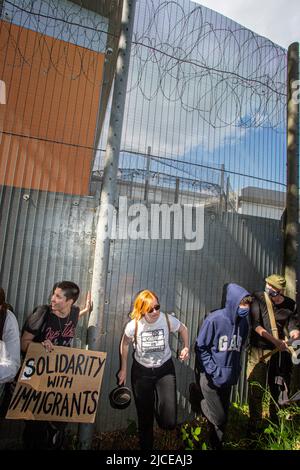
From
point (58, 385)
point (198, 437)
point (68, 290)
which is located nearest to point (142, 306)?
point (68, 290)

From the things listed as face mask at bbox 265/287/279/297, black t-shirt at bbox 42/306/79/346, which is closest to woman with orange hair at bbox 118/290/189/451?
black t-shirt at bbox 42/306/79/346

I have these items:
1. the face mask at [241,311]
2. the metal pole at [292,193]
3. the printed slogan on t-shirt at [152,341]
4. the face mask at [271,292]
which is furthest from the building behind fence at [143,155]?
the face mask at [241,311]

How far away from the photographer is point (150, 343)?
3.12 meters

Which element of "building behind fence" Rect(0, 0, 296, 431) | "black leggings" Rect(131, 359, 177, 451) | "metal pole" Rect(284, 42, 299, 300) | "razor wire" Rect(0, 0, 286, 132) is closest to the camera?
"black leggings" Rect(131, 359, 177, 451)

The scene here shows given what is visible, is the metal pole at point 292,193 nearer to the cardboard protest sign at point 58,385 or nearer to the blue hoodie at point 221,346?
the blue hoodie at point 221,346

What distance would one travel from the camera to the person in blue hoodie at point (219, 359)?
126 inches

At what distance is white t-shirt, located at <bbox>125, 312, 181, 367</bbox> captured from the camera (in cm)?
312

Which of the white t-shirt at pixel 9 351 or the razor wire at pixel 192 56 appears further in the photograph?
the razor wire at pixel 192 56

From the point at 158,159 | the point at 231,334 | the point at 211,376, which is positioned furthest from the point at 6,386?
the point at 158,159

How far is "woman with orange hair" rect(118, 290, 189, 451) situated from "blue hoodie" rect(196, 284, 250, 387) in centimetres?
25

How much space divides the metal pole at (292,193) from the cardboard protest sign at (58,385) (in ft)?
9.07

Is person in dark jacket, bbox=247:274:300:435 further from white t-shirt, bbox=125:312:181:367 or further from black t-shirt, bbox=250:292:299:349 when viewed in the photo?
white t-shirt, bbox=125:312:181:367

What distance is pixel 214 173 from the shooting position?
14.6ft

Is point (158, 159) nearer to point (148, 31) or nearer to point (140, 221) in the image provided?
point (140, 221)
